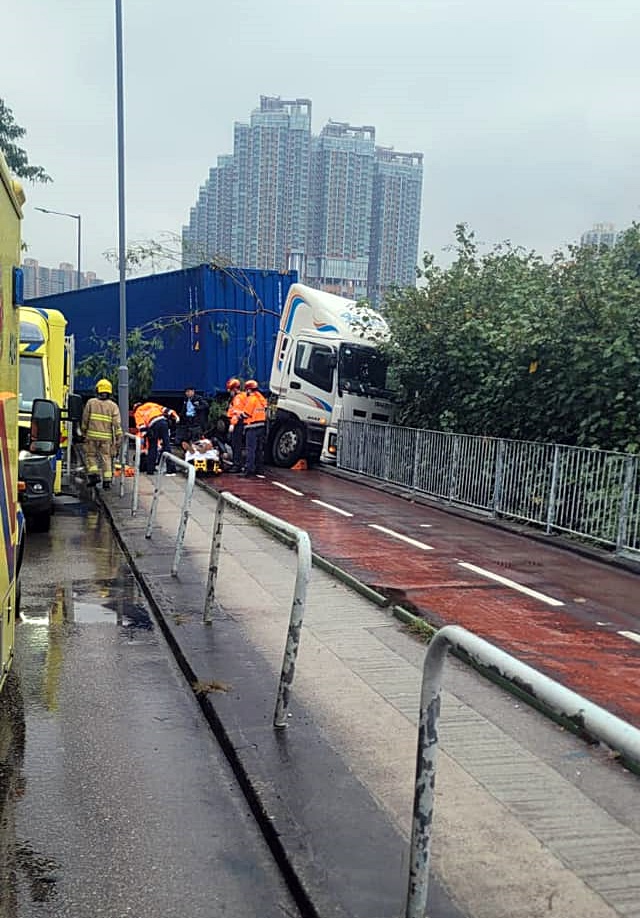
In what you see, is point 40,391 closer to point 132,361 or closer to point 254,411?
point 254,411

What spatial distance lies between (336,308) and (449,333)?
3992 mm

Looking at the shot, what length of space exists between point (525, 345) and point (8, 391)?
9.14m

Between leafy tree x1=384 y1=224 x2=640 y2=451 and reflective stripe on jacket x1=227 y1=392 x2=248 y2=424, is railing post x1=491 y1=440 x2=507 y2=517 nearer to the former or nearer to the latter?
leafy tree x1=384 y1=224 x2=640 y2=451

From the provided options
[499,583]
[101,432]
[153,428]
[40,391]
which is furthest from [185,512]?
[153,428]

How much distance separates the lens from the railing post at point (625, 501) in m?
10.5

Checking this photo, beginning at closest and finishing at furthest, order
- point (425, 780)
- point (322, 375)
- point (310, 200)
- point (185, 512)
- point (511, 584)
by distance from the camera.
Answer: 1. point (425, 780)
2. point (185, 512)
3. point (511, 584)
4. point (322, 375)
5. point (310, 200)

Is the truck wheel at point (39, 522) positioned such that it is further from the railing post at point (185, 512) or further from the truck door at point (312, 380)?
the truck door at point (312, 380)

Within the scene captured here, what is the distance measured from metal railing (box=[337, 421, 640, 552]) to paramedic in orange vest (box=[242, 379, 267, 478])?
7.26 feet

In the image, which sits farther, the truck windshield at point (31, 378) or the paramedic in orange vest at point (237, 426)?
the paramedic in orange vest at point (237, 426)

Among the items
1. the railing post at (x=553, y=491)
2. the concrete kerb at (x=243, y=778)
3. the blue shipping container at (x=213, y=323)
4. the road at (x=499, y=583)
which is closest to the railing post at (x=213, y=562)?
the concrete kerb at (x=243, y=778)

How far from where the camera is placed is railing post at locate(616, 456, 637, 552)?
10.5m

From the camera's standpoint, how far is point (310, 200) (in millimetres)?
42812

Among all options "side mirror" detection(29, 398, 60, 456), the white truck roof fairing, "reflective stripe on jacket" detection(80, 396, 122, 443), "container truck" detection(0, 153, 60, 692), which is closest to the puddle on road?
"container truck" detection(0, 153, 60, 692)

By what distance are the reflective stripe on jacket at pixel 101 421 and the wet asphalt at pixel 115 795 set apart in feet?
26.6
